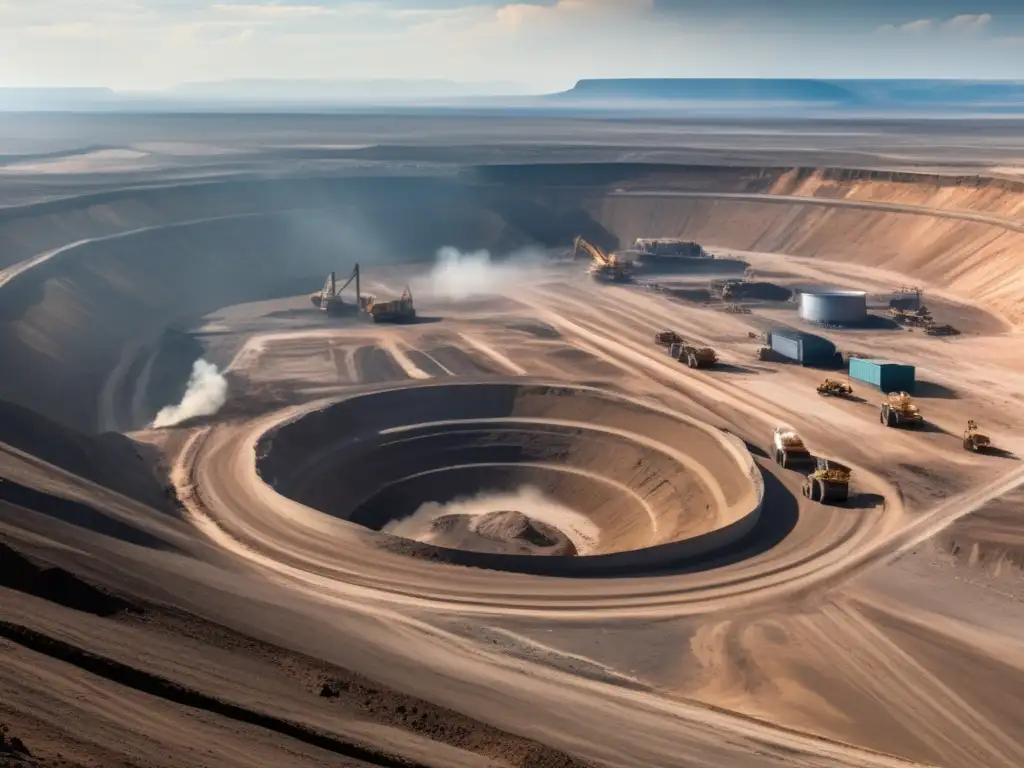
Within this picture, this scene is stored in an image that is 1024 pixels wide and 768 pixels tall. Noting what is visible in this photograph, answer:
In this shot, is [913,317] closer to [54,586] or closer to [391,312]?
[391,312]

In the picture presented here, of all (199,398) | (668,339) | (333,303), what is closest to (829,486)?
(668,339)

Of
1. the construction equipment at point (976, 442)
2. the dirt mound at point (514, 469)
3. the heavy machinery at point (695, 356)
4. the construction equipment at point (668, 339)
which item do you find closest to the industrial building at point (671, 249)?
the construction equipment at point (668, 339)

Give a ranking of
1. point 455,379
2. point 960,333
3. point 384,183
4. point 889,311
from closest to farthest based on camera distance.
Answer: point 455,379 < point 960,333 < point 889,311 < point 384,183

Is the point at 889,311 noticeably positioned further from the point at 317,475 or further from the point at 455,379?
the point at 317,475

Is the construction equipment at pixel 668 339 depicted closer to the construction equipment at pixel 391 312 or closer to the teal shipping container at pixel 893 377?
the teal shipping container at pixel 893 377

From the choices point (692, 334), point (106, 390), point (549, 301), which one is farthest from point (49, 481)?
point (549, 301)

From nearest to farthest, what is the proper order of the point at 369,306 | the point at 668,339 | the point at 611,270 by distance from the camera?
the point at 668,339 < the point at 369,306 < the point at 611,270

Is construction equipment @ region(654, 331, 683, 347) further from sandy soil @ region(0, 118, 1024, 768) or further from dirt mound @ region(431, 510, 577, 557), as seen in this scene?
dirt mound @ region(431, 510, 577, 557)
